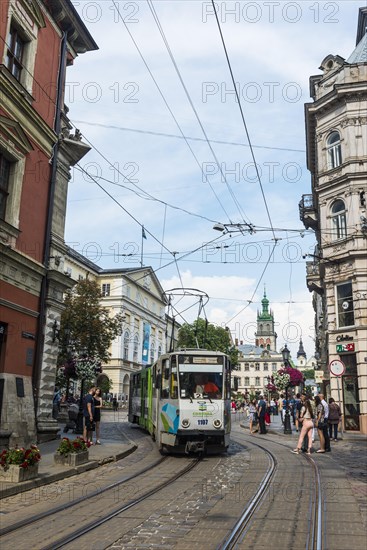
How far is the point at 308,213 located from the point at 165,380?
19872 mm

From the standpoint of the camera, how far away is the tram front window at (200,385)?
48.2ft

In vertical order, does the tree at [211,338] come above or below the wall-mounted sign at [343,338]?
above

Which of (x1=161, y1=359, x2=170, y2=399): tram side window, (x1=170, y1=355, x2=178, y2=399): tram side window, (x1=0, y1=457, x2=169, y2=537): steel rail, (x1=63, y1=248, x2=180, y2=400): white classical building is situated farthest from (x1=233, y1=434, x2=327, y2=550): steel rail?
(x1=63, y1=248, x2=180, y2=400): white classical building

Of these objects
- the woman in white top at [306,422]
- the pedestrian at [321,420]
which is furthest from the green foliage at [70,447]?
the pedestrian at [321,420]

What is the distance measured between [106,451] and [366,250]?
15802 mm

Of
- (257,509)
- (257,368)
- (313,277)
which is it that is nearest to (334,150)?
(313,277)

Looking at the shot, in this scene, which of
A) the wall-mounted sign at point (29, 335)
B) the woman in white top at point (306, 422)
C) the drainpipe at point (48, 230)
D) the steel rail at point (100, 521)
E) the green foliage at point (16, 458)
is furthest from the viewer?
A: the drainpipe at point (48, 230)

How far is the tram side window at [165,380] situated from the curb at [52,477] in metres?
2.07

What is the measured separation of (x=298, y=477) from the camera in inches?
431

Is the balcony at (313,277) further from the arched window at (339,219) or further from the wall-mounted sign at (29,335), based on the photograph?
the wall-mounted sign at (29,335)

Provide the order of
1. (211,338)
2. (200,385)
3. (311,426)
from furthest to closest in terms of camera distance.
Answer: (211,338)
(311,426)
(200,385)

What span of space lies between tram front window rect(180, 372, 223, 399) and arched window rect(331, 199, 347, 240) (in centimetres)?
1365

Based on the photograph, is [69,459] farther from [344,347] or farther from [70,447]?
[344,347]

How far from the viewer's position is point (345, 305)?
25.3m
